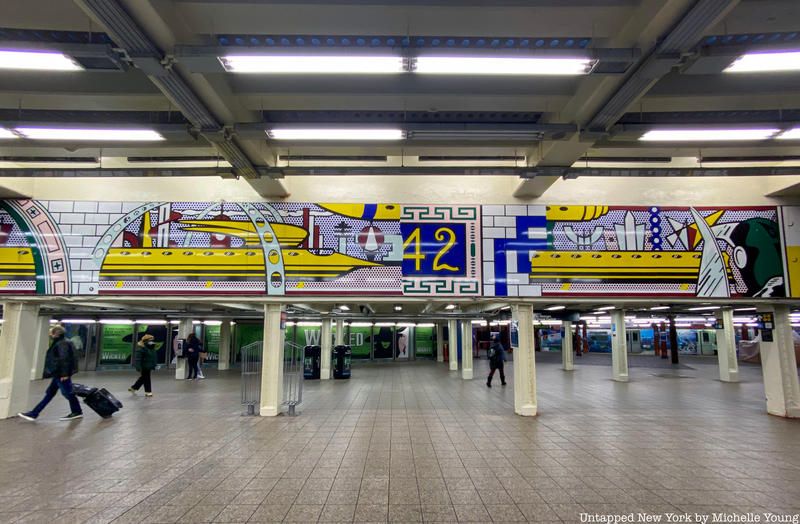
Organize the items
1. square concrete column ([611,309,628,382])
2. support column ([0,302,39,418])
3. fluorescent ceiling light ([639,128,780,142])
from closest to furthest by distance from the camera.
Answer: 1. fluorescent ceiling light ([639,128,780,142])
2. support column ([0,302,39,418])
3. square concrete column ([611,309,628,382])

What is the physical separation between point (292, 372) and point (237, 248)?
3071 millimetres

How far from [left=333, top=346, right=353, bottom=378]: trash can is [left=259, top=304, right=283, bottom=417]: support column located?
281 inches

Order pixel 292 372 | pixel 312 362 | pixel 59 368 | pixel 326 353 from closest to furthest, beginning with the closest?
pixel 59 368 → pixel 292 372 → pixel 312 362 → pixel 326 353

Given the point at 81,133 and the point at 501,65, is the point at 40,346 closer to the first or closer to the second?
the point at 81,133

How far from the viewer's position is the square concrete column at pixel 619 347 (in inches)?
628

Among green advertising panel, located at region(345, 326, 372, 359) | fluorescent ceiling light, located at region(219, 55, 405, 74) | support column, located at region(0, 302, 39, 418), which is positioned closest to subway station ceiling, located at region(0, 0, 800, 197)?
fluorescent ceiling light, located at region(219, 55, 405, 74)

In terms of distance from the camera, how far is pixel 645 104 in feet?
20.9

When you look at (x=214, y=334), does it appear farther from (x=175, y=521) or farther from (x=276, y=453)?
(x=175, y=521)

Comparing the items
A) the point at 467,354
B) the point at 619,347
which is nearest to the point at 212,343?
the point at 467,354

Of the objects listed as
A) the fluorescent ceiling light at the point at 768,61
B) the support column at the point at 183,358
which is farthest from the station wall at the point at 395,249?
the support column at the point at 183,358

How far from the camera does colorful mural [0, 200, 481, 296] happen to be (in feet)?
28.9

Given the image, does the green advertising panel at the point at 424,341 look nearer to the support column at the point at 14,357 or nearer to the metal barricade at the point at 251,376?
the metal barricade at the point at 251,376

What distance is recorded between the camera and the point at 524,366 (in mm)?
9164

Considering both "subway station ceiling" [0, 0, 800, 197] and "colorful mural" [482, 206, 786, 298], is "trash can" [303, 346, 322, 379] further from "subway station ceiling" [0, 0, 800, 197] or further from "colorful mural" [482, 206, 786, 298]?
"colorful mural" [482, 206, 786, 298]
